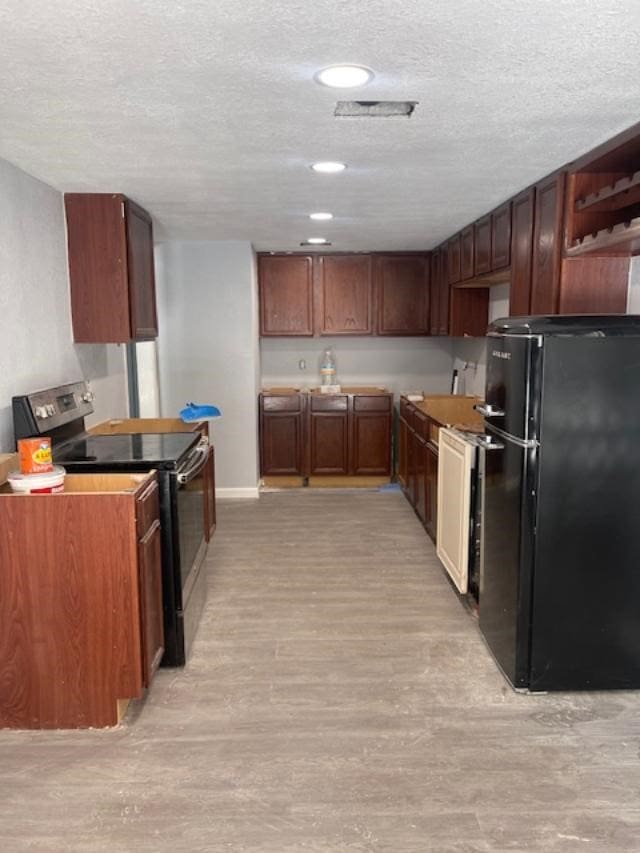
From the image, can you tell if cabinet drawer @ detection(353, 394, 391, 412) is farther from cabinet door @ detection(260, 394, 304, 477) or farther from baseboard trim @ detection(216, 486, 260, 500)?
baseboard trim @ detection(216, 486, 260, 500)

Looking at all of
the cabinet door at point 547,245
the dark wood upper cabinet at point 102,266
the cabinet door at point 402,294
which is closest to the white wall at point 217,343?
the cabinet door at point 402,294

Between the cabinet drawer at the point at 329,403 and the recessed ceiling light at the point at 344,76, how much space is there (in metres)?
3.81

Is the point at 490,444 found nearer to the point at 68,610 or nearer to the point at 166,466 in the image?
the point at 166,466

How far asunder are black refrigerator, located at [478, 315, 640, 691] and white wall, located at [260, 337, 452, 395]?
11.6ft

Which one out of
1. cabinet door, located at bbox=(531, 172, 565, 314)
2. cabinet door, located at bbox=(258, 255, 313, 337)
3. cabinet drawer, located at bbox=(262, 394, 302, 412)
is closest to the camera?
cabinet door, located at bbox=(531, 172, 565, 314)

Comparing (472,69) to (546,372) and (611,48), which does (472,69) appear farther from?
(546,372)

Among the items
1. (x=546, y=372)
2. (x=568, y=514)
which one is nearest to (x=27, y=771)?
(x=568, y=514)

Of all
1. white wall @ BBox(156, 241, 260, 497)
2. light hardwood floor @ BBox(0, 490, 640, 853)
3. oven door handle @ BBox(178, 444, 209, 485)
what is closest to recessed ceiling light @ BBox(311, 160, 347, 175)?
oven door handle @ BBox(178, 444, 209, 485)

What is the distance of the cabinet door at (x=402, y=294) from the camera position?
5.61m

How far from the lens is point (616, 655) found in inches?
96.0

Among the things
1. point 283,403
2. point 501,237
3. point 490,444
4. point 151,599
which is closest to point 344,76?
point 490,444

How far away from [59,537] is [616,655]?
7.13ft

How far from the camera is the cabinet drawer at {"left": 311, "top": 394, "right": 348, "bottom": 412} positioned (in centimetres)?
553

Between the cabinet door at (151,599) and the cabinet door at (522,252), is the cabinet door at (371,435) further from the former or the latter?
the cabinet door at (151,599)
